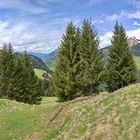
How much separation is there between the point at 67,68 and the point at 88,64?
4237 millimetres

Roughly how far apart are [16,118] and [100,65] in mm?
28271

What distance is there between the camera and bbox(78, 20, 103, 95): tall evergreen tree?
57.9 m

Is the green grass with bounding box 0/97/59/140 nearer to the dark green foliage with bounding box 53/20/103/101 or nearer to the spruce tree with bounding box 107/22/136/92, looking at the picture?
the dark green foliage with bounding box 53/20/103/101

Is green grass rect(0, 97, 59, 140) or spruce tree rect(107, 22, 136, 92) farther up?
spruce tree rect(107, 22, 136, 92)

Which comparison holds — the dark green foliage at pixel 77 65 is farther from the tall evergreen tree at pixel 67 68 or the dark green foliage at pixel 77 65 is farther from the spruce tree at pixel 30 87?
the spruce tree at pixel 30 87

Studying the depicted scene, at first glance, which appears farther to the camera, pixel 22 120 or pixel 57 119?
pixel 22 120

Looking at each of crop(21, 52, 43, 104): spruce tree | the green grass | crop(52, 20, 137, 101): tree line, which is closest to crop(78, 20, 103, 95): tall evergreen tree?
crop(52, 20, 137, 101): tree line

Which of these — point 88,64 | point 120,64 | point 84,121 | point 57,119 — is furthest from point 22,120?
point 120,64

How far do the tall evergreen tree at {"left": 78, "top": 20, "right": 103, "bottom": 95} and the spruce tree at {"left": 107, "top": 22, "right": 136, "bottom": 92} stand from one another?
2980 millimetres

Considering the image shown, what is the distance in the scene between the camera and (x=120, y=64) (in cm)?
6144

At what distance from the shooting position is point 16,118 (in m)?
33.9

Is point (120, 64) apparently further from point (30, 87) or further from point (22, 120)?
point (22, 120)

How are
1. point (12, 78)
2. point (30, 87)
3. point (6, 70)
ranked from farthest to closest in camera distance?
point (30, 87)
point (12, 78)
point (6, 70)

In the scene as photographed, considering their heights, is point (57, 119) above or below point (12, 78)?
below
